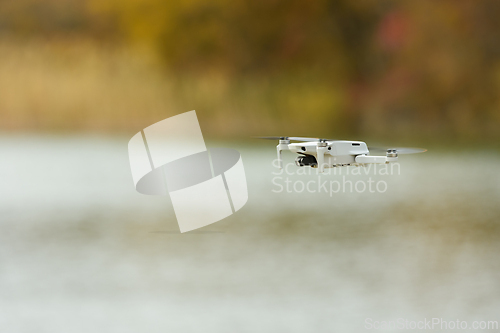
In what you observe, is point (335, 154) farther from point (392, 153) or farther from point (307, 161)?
point (392, 153)

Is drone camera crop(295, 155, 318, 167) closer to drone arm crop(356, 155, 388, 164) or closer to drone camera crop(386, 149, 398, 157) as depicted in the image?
drone arm crop(356, 155, 388, 164)

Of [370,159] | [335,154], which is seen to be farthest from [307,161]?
[370,159]

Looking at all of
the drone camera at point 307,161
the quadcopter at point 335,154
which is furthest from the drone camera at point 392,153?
the drone camera at point 307,161

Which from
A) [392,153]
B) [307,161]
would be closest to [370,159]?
[392,153]

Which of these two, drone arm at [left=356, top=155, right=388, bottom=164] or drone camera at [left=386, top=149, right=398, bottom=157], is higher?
drone camera at [left=386, top=149, right=398, bottom=157]

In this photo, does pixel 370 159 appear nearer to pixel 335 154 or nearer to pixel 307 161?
pixel 335 154

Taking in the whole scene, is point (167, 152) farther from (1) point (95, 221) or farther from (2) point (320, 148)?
(2) point (320, 148)

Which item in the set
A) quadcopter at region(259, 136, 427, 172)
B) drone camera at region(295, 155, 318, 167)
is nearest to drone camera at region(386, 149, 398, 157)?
quadcopter at region(259, 136, 427, 172)

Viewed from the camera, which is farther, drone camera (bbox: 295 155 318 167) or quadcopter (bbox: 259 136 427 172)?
drone camera (bbox: 295 155 318 167)
